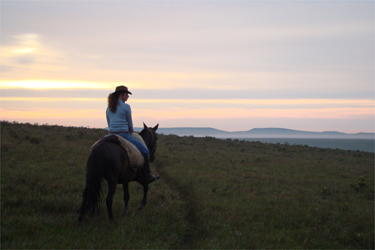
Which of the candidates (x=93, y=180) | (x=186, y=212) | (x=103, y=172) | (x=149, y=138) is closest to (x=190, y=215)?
(x=186, y=212)

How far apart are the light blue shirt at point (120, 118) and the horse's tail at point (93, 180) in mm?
1087

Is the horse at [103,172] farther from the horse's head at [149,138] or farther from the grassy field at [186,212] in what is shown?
the horse's head at [149,138]

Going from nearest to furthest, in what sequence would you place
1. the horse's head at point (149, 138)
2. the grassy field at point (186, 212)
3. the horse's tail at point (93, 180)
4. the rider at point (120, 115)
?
the grassy field at point (186, 212), the horse's tail at point (93, 180), the rider at point (120, 115), the horse's head at point (149, 138)

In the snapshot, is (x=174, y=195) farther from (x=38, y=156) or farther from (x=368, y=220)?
(x=38, y=156)

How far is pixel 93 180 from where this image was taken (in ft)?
21.7

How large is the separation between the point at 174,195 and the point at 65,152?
10.8m

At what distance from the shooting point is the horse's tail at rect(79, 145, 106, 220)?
6582 mm

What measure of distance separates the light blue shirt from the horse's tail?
109 centimetres

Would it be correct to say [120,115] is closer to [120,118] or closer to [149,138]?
[120,118]

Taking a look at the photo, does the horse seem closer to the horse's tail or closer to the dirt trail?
the horse's tail

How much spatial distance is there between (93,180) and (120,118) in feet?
6.30

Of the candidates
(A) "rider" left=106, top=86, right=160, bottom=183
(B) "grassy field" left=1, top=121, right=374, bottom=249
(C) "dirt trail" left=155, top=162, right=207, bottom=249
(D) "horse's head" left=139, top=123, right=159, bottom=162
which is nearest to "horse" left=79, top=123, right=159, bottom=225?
(B) "grassy field" left=1, top=121, right=374, bottom=249

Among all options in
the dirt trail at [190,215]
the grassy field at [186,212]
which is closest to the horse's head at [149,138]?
the grassy field at [186,212]

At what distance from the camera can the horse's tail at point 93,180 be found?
21.6ft
